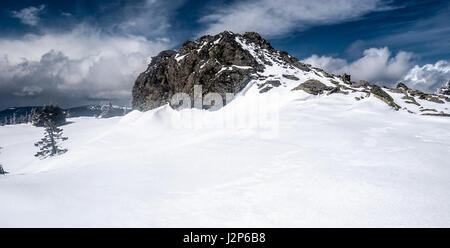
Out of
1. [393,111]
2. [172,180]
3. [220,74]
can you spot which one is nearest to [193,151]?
[172,180]

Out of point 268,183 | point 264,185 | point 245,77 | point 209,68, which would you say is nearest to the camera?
point 264,185

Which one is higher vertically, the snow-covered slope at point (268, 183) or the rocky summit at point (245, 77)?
the rocky summit at point (245, 77)

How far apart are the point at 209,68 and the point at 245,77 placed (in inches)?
348

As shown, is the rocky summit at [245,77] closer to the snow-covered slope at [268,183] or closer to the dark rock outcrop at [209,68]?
the dark rock outcrop at [209,68]

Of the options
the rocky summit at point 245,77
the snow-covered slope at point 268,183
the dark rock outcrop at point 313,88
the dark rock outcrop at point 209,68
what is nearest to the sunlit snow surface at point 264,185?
the snow-covered slope at point 268,183

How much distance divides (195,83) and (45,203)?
4499 centimetres

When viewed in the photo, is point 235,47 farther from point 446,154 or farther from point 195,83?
point 446,154

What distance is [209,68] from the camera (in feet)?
174

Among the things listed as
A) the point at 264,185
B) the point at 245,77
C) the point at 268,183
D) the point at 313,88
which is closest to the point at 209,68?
the point at 245,77

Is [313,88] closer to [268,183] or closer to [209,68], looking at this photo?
[209,68]

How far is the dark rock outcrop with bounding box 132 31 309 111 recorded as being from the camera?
51.6 m

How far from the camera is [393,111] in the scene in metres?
31.9

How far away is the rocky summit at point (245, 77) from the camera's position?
43562 millimetres

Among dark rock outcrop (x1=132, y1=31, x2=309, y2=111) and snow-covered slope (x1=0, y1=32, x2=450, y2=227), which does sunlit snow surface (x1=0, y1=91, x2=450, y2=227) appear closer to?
snow-covered slope (x1=0, y1=32, x2=450, y2=227)
